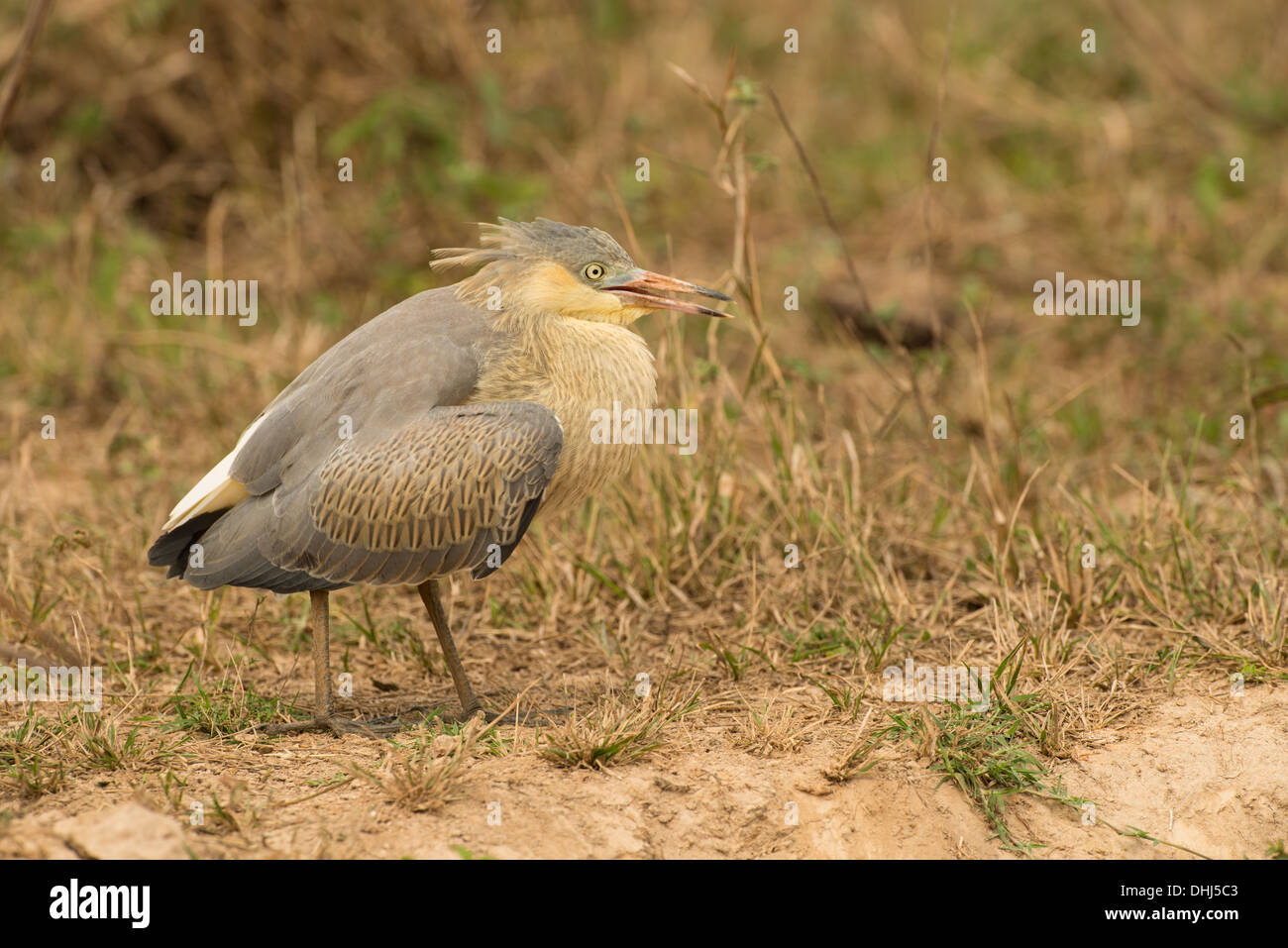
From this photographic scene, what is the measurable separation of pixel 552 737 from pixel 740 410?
196 cm

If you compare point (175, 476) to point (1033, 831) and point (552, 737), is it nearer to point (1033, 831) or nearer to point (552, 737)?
point (552, 737)

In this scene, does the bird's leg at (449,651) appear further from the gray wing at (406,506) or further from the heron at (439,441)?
the gray wing at (406,506)

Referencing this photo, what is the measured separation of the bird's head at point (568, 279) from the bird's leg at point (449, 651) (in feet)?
3.20

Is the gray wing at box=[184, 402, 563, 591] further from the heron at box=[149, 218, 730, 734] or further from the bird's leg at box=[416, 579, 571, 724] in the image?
the bird's leg at box=[416, 579, 571, 724]

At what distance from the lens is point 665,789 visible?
13.7 feet

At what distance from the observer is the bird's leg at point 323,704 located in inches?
181

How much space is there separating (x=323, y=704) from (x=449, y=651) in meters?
0.44

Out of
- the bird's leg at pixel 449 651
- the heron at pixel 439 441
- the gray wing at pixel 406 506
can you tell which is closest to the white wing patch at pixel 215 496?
the heron at pixel 439 441

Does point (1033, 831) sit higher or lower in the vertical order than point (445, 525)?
lower

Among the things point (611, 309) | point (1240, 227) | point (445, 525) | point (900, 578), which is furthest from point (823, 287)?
point (445, 525)

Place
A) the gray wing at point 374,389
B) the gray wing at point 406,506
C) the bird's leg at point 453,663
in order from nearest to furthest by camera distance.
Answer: the gray wing at point 406,506, the gray wing at point 374,389, the bird's leg at point 453,663

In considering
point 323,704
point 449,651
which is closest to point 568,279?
point 449,651

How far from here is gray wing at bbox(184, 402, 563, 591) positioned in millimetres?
4422

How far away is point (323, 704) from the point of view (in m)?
4.65
